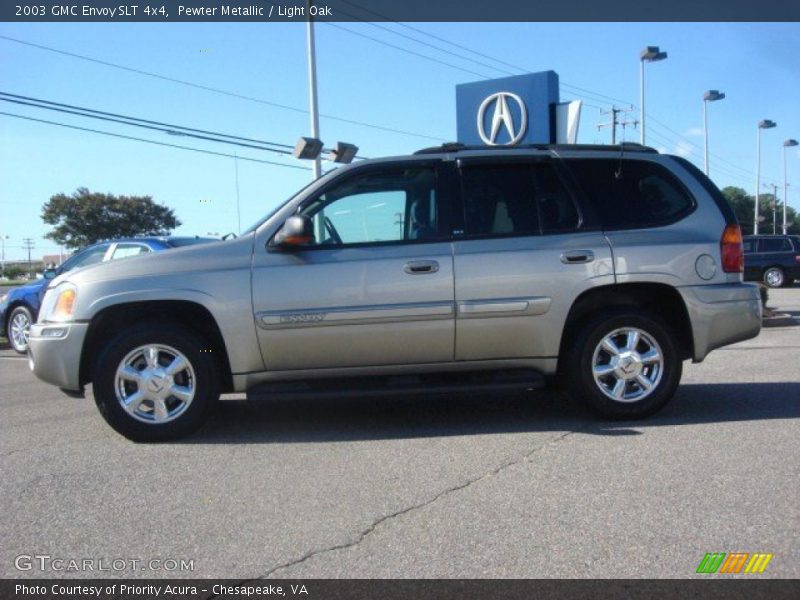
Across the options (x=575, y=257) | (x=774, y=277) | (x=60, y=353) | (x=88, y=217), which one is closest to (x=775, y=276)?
(x=774, y=277)

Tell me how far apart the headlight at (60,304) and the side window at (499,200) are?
2870 mm

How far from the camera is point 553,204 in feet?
19.3

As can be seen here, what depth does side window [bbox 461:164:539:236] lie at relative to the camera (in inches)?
227

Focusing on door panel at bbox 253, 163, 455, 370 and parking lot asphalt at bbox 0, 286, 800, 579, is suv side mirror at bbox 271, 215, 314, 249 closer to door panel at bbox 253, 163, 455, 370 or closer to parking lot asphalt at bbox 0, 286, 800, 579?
door panel at bbox 253, 163, 455, 370

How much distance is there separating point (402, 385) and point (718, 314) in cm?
241

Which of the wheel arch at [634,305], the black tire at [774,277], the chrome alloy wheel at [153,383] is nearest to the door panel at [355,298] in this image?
the chrome alloy wheel at [153,383]

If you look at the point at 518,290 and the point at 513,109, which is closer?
the point at 518,290

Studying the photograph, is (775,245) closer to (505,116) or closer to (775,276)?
A: (775,276)

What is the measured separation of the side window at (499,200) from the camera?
18.9 feet

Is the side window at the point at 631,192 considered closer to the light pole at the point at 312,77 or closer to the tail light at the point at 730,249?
the tail light at the point at 730,249

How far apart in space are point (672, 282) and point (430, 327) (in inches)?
72.0

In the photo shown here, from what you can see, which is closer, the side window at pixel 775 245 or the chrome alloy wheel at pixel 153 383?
the chrome alloy wheel at pixel 153 383
